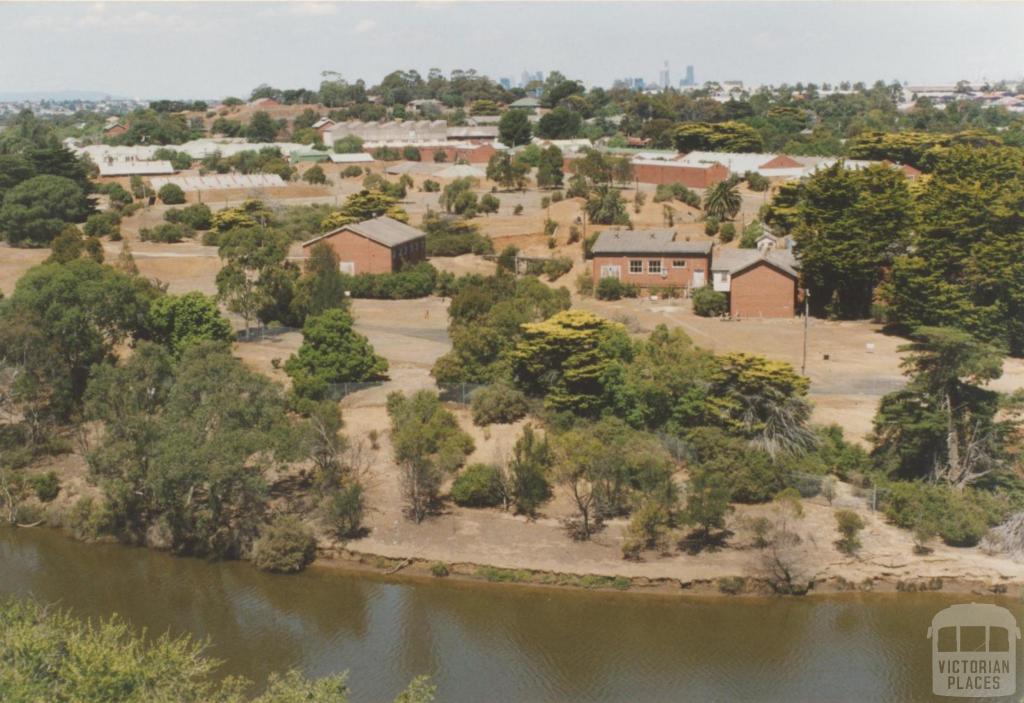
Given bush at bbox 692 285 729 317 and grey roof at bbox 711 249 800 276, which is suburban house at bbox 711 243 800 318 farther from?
bush at bbox 692 285 729 317

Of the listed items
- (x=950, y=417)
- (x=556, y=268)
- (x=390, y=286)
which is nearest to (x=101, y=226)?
(x=390, y=286)

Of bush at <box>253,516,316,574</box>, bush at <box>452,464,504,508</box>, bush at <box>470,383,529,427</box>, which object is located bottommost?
bush at <box>253,516,316,574</box>

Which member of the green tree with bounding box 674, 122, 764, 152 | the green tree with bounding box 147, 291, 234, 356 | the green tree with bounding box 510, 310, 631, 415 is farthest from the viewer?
the green tree with bounding box 674, 122, 764, 152

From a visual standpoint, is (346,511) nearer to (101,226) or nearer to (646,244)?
(646,244)

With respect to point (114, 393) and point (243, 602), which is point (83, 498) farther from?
point (243, 602)

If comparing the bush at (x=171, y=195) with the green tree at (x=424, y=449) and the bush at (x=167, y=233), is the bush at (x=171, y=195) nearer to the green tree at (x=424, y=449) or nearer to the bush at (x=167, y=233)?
the bush at (x=167, y=233)

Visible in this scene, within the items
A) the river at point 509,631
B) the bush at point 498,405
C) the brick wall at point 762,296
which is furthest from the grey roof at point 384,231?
the river at point 509,631

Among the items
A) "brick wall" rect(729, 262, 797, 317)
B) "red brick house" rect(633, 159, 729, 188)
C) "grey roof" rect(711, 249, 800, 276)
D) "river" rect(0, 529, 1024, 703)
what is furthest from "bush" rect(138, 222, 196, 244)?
"river" rect(0, 529, 1024, 703)
